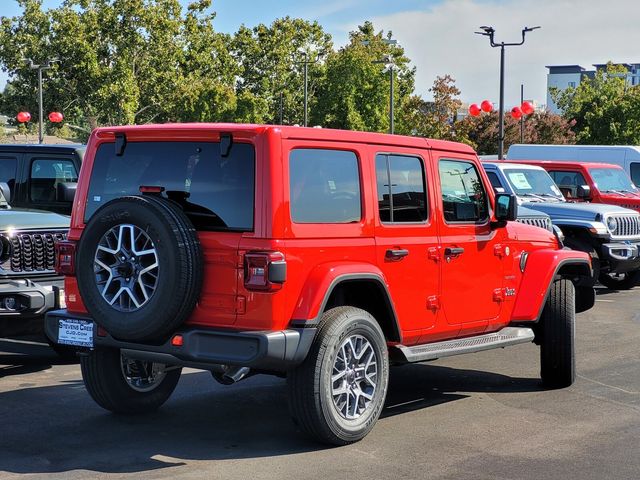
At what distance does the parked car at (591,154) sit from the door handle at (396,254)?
15663 mm

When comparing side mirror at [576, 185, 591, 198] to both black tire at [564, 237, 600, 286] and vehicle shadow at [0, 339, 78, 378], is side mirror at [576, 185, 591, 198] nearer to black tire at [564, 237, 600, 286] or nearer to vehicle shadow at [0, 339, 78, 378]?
black tire at [564, 237, 600, 286]

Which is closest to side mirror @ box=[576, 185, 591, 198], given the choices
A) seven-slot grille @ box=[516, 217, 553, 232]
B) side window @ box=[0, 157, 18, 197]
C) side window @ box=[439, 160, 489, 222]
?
seven-slot grille @ box=[516, 217, 553, 232]

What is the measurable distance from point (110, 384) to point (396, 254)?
2179mm

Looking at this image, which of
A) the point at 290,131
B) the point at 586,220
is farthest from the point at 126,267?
the point at 586,220

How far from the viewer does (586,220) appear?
1525 centimetres

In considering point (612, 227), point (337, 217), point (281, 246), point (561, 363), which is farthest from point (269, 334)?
point (612, 227)

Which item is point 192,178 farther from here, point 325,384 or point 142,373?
point 142,373

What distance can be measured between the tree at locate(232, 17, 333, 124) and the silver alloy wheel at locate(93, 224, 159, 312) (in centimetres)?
6371

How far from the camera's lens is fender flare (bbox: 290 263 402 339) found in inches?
230

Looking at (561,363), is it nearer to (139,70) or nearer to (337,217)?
(337,217)

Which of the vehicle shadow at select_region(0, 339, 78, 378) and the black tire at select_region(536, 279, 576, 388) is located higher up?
the black tire at select_region(536, 279, 576, 388)

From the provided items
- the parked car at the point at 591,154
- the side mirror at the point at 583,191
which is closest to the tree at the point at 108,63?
the parked car at the point at 591,154

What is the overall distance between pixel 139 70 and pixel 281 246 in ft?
200

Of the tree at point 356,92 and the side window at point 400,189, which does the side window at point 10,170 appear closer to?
the side window at point 400,189
